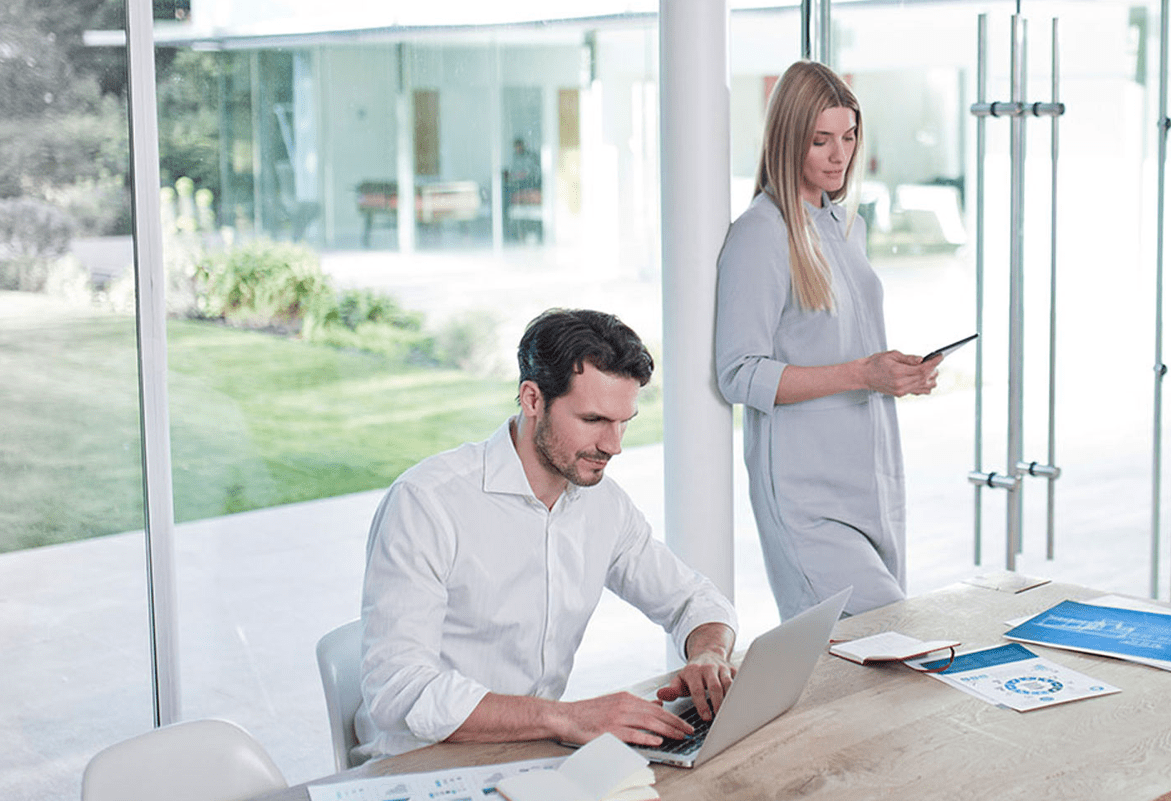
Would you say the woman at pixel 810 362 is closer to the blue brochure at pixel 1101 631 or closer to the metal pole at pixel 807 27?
the blue brochure at pixel 1101 631

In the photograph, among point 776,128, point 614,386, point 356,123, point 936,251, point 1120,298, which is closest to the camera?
point 614,386

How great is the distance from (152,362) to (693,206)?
1.39 m

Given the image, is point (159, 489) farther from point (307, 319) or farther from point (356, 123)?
point (356, 123)

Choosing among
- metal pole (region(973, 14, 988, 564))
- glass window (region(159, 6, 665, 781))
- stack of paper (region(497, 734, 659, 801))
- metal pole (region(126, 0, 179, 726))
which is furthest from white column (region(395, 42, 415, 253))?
stack of paper (region(497, 734, 659, 801))

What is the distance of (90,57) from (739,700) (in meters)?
2.23

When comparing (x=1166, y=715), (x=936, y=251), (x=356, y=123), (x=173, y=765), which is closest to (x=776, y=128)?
(x=356, y=123)

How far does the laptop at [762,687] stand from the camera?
1.89 m

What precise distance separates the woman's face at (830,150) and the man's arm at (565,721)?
4.95 ft

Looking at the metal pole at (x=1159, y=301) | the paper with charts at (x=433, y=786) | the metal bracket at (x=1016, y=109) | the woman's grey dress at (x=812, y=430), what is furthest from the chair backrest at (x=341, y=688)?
the metal pole at (x=1159, y=301)

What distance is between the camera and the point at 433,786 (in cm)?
184

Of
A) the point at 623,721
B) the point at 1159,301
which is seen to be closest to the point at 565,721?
the point at 623,721

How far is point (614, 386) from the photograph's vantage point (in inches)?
90.8

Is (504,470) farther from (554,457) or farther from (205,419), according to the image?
(205,419)

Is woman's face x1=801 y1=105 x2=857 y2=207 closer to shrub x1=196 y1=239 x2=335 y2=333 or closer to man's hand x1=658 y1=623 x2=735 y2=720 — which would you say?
man's hand x1=658 y1=623 x2=735 y2=720
